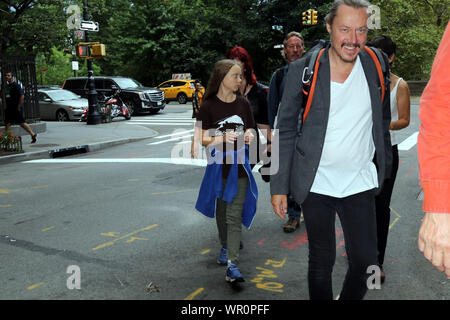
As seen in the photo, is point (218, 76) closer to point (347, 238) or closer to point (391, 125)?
point (391, 125)

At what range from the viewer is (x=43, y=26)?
17969 mm

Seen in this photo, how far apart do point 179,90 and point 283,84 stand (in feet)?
94.3

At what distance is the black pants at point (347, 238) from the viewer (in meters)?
2.72

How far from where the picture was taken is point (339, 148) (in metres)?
2.69

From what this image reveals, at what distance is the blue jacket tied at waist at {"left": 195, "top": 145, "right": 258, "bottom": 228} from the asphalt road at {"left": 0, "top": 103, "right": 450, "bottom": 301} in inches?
20.2

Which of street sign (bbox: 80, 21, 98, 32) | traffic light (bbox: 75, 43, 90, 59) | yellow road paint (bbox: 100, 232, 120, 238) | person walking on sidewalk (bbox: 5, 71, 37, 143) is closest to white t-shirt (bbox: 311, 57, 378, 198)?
yellow road paint (bbox: 100, 232, 120, 238)

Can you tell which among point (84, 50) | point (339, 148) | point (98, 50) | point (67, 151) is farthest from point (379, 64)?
point (84, 50)

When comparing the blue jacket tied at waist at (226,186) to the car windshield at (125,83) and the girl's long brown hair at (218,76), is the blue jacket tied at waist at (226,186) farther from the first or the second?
the car windshield at (125,83)

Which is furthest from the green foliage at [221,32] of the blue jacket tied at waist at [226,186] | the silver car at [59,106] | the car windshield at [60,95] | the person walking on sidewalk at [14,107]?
the blue jacket tied at waist at [226,186]

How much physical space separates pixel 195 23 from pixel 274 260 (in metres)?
38.1

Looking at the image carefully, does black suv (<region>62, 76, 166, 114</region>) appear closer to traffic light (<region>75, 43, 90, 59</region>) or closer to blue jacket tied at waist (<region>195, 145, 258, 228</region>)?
traffic light (<region>75, 43, 90, 59</region>)

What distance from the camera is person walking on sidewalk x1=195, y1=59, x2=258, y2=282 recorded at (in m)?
4.02
